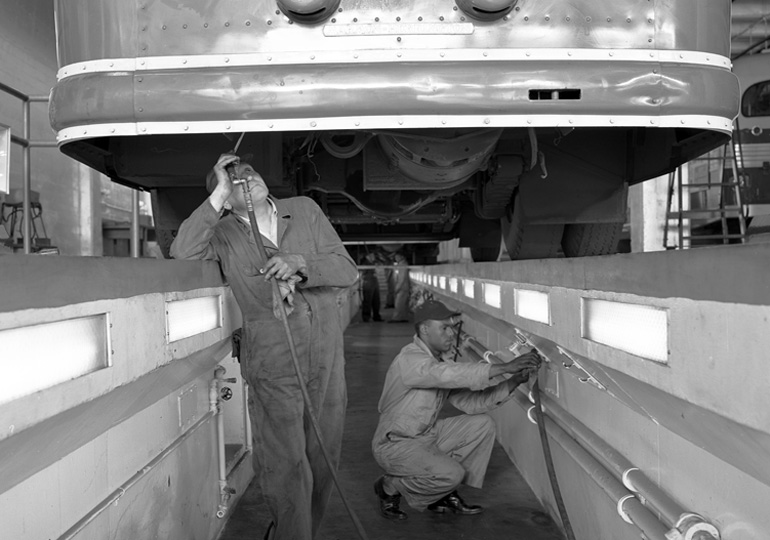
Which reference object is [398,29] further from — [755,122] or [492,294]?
[755,122]

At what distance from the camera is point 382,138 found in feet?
12.4

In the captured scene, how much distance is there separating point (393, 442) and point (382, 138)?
61.7 inches

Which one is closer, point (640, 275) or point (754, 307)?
point (754, 307)

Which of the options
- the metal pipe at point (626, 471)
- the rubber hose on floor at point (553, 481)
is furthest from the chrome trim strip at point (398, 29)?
the metal pipe at point (626, 471)

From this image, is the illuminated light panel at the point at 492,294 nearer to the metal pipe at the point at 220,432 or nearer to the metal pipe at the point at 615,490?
the metal pipe at the point at 615,490

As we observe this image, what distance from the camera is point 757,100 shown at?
1002cm

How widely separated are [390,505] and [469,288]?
240 cm

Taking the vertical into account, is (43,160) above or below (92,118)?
above

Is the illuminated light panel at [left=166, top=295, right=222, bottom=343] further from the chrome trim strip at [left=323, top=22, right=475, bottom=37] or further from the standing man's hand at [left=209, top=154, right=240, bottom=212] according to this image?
the chrome trim strip at [left=323, top=22, right=475, bottom=37]

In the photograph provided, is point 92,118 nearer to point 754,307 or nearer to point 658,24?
point 658,24

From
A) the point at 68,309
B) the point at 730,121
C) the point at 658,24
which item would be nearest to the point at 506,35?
the point at 658,24

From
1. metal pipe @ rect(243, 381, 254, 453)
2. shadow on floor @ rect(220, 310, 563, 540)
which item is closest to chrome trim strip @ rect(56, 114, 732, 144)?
metal pipe @ rect(243, 381, 254, 453)

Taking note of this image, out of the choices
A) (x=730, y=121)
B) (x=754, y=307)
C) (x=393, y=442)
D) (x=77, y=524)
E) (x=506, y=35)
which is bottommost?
(x=393, y=442)

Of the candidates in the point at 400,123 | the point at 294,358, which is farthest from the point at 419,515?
the point at 400,123
